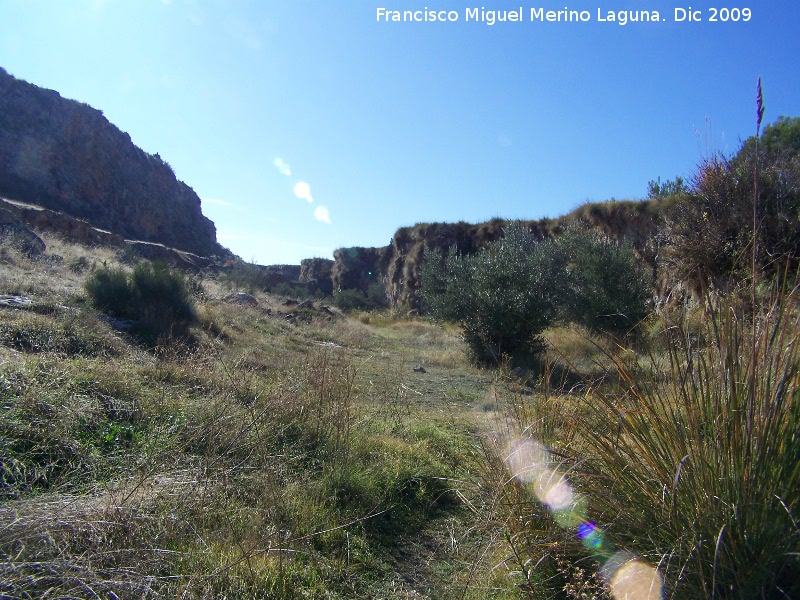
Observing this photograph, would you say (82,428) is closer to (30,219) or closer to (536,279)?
(536,279)

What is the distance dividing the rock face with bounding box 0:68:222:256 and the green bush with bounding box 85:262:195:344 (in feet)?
88.8

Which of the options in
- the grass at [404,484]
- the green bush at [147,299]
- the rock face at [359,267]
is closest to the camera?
the grass at [404,484]

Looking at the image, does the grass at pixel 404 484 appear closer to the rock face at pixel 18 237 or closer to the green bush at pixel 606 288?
the green bush at pixel 606 288

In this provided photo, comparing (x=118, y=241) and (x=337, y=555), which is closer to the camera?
(x=337, y=555)

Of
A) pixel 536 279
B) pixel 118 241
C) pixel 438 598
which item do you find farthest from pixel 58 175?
pixel 438 598

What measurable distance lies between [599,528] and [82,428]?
10.8 ft

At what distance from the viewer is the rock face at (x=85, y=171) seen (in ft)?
110

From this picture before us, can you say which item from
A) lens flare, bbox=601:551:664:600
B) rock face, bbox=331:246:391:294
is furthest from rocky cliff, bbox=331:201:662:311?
lens flare, bbox=601:551:664:600

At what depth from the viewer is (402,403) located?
581 cm

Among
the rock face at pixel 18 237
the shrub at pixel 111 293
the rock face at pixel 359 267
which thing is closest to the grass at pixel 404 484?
the shrub at pixel 111 293

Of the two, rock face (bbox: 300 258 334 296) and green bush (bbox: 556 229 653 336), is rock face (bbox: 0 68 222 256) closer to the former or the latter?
rock face (bbox: 300 258 334 296)

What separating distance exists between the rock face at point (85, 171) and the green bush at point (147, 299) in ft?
88.8

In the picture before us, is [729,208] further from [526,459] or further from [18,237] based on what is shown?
[18,237]

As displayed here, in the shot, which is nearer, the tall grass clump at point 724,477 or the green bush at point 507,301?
the tall grass clump at point 724,477
